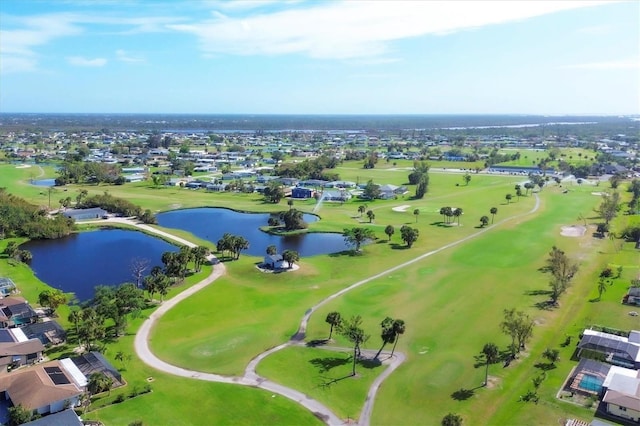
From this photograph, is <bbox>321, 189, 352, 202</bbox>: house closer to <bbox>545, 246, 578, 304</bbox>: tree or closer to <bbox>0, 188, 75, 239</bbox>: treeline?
<bbox>0, 188, 75, 239</bbox>: treeline

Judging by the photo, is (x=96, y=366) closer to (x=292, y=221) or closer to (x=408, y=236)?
(x=408, y=236)

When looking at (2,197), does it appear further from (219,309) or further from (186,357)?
(186,357)

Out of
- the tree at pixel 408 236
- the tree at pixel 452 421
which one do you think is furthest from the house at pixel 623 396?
the tree at pixel 408 236

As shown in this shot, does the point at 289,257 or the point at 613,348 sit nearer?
the point at 613,348

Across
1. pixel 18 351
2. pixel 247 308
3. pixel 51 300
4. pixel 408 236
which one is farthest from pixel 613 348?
pixel 51 300

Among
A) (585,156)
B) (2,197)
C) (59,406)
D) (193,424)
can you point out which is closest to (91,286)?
(59,406)

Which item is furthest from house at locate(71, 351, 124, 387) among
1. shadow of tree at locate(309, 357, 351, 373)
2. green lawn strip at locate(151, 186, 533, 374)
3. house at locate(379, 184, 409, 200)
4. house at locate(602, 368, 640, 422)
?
house at locate(379, 184, 409, 200)

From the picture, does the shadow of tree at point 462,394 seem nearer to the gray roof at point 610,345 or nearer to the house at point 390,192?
the gray roof at point 610,345
